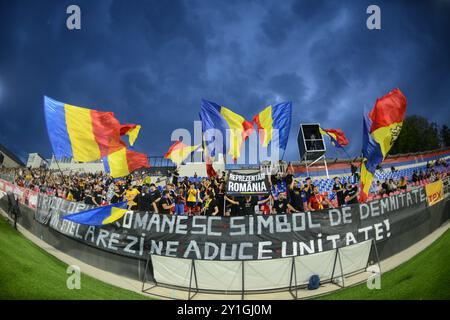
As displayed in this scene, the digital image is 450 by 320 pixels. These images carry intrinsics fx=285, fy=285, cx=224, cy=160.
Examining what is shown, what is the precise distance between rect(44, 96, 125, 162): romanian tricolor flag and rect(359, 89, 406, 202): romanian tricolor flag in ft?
33.1

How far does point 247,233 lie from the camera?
1008 cm

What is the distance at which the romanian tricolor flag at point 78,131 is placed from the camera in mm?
11180

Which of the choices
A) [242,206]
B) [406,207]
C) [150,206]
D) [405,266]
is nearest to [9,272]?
[150,206]

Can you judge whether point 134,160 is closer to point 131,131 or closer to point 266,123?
point 131,131

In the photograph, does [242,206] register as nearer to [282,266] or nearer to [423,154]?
[282,266]

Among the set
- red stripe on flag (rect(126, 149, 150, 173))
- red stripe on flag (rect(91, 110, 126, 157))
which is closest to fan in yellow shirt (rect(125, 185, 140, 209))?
red stripe on flag (rect(126, 149, 150, 173))

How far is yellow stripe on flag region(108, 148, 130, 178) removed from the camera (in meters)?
12.0

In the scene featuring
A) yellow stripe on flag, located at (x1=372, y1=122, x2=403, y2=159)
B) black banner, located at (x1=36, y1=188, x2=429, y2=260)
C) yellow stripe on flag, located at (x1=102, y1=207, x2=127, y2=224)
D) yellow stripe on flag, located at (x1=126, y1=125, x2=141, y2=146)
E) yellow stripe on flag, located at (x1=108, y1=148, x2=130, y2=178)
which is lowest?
black banner, located at (x1=36, y1=188, x2=429, y2=260)

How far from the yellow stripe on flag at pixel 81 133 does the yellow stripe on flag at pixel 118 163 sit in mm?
588

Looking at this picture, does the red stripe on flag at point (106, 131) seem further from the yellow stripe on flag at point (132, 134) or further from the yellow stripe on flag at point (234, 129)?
the yellow stripe on flag at point (234, 129)

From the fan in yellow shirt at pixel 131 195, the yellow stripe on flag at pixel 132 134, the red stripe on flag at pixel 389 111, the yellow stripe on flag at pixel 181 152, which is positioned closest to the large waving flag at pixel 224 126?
the yellow stripe on flag at pixel 132 134

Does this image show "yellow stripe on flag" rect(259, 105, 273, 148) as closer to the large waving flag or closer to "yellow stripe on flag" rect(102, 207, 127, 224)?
the large waving flag

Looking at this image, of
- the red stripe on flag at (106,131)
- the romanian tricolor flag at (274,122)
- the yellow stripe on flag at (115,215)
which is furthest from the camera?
the romanian tricolor flag at (274,122)

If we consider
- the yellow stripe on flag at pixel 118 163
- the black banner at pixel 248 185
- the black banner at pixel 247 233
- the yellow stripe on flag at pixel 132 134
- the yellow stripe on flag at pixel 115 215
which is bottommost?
the black banner at pixel 247 233
